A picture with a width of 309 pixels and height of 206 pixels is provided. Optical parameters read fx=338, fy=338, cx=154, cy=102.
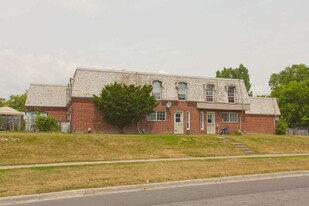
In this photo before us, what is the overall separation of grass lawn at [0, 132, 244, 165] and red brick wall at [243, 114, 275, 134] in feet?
57.9

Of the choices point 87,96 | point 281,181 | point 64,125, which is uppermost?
point 87,96

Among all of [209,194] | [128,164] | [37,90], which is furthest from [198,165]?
[37,90]

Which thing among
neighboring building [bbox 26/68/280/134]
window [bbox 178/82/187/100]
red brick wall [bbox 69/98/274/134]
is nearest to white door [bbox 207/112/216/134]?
neighboring building [bbox 26/68/280/134]

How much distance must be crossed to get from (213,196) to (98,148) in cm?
1199

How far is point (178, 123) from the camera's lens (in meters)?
33.7

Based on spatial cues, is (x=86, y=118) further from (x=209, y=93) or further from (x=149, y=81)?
(x=209, y=93)

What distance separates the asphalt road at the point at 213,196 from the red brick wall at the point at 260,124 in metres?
29.7

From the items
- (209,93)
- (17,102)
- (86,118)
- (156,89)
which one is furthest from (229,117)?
(17,102)

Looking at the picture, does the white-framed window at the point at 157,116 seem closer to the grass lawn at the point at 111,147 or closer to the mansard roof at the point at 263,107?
the grass lawn at the point at 111,147

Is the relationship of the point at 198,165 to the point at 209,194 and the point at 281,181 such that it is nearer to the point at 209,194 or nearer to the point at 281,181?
the point at 281,181

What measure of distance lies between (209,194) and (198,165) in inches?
232

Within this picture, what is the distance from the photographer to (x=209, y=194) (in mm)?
9938

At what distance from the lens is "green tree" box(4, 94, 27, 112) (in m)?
84.9

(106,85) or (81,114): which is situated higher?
(106,85)
